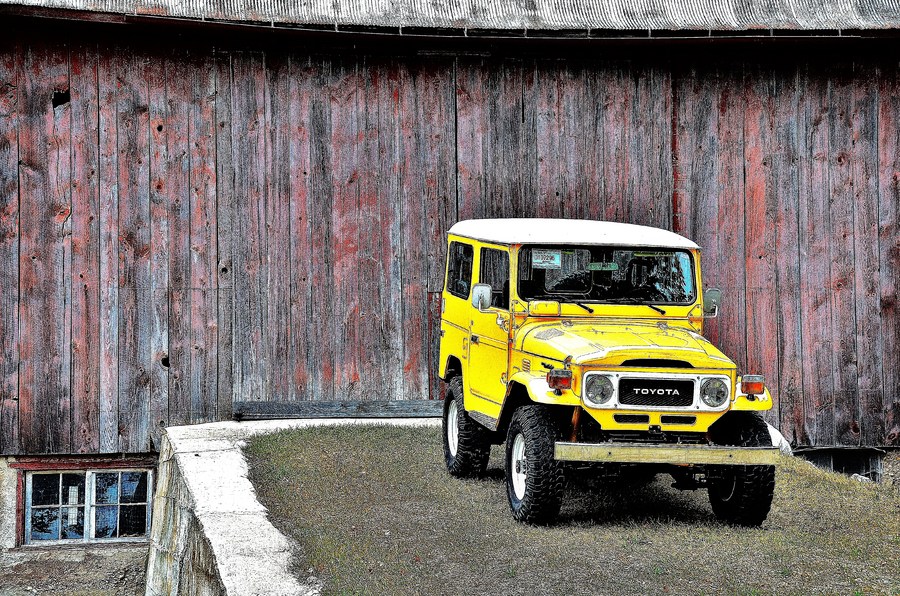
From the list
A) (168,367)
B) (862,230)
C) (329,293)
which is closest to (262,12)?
(329,293)

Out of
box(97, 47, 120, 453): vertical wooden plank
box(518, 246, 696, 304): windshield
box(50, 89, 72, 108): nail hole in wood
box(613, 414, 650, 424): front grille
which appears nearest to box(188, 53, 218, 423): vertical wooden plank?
box(97, 47, 120, 453): vertical wooden plank

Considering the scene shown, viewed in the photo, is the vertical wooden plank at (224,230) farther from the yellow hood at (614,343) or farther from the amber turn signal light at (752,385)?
the amber turn signal light at (752,385)

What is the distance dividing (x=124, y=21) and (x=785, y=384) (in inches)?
318

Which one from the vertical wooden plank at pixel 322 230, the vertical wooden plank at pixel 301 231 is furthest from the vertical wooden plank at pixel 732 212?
the vertical wooden plank at pixel 301 231

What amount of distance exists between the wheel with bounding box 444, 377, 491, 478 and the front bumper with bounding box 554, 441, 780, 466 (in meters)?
1.84

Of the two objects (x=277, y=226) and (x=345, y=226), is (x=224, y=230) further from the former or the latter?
(x=345, y=226)

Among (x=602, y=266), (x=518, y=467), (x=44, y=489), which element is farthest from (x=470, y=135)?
(x=44, y=489)

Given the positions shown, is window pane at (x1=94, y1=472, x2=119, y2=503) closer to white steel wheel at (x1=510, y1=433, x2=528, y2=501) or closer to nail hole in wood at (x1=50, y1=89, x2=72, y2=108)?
nail hole in wood at (x1=50, y1=89, x2=72, y2=108)

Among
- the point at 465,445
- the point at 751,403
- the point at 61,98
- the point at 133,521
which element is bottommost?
the point at 133,521

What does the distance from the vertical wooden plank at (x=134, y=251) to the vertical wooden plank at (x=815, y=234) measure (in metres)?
7.21

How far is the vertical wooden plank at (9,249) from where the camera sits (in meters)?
11.1

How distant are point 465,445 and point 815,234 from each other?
5542 mm

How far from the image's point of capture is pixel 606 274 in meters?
8.36

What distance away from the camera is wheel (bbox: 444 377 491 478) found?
884cm
